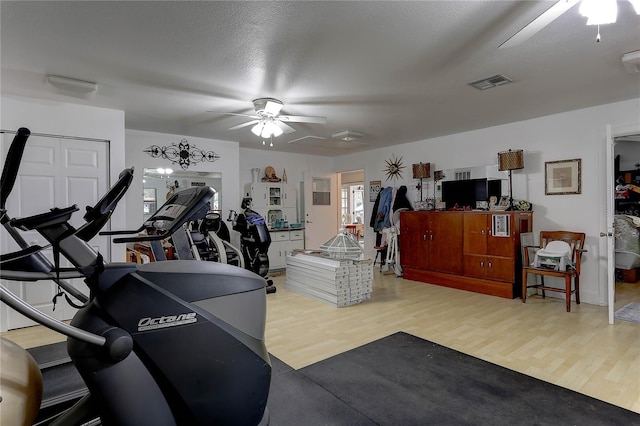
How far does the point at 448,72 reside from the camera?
3.04 metres

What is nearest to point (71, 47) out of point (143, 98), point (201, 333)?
point (143, 98)

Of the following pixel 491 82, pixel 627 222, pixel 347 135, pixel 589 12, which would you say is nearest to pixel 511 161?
pixel 491 82

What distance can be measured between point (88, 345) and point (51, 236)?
44 centimetres

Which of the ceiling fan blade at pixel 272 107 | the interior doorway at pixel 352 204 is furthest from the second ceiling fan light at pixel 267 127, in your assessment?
the interior doorway at pixel 352 204

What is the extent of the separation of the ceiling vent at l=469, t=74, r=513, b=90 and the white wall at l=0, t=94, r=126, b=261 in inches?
159

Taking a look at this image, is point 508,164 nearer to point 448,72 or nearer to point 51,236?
point 448,72

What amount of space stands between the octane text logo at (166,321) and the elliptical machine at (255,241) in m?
3.59

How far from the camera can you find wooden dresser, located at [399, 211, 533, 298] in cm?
457

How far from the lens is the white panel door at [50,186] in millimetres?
3580

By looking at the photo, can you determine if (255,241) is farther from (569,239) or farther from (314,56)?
(569,239)

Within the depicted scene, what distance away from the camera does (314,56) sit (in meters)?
2.70

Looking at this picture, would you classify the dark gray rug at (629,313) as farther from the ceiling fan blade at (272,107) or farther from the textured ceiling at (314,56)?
the ceiling fan blade at (272,107)

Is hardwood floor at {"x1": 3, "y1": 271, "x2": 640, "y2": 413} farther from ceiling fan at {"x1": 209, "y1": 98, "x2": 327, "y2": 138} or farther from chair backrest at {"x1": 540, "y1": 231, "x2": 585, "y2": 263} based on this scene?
ceiling fan at {"x1": 209, "y1": 98, "x2": 327, "y2": 138}

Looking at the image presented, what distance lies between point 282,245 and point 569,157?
4.82 meters
